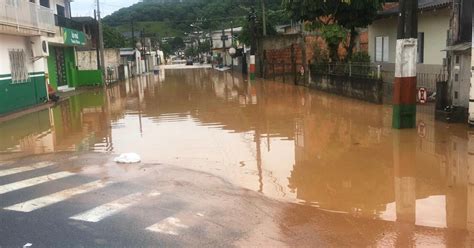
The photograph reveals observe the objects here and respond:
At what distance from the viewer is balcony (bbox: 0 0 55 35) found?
20.2m

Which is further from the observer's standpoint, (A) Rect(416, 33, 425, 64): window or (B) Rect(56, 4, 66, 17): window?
(B) Rect(56, 4, 66, 17): window

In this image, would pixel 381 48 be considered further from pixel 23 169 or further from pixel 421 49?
pixel 23 169

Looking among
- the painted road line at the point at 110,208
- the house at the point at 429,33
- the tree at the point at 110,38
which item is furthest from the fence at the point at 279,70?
the tree at the point at 110,38

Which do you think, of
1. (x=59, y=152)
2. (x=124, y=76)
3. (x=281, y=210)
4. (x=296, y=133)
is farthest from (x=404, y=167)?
(x=124, y=76)

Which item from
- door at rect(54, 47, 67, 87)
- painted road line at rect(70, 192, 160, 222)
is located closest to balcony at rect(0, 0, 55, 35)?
door at rect(54, 47, 67, 87)

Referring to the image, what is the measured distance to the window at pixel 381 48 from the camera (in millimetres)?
25641

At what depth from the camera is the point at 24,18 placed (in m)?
22.3

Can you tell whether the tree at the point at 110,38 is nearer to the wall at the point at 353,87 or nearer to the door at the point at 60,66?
the door at the point at 60,66

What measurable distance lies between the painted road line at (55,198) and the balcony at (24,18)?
1407cm

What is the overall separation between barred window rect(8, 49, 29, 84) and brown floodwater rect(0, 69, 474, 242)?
2848 mm

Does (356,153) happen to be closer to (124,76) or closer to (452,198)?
(452,198)

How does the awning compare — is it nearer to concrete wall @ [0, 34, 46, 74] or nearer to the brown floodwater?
the brown floodwater

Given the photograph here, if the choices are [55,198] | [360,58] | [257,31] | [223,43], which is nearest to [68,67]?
[257,31]

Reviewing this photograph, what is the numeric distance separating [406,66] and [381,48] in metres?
13.7
